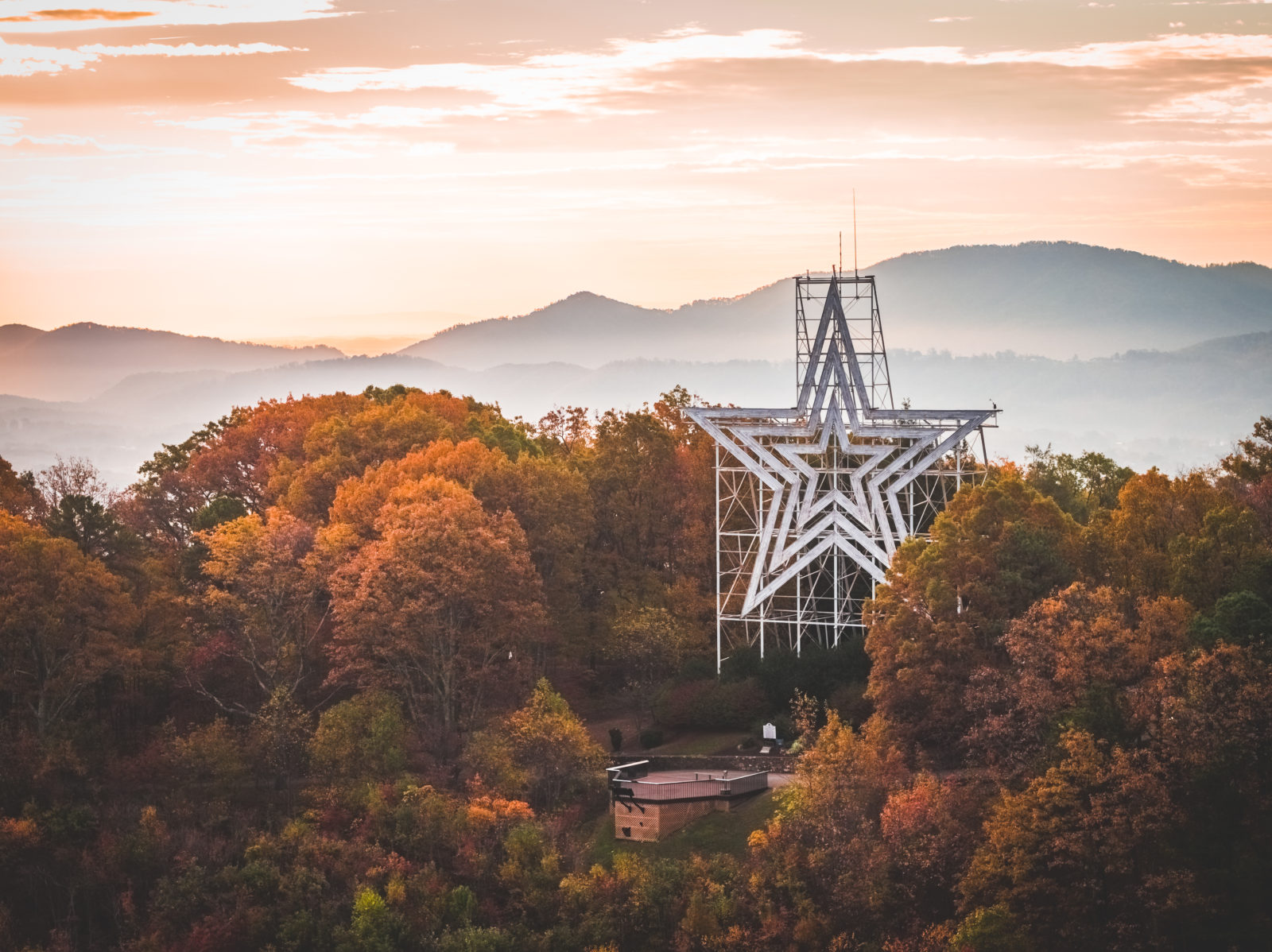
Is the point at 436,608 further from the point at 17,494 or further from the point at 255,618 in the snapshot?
the point at 17,494

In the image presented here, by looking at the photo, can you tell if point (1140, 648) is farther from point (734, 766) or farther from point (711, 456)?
point (711, 456)

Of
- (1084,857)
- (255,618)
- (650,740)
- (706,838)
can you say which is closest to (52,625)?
(255,618)

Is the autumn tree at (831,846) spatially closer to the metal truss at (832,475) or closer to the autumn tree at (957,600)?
the autumn tree at (957,600)

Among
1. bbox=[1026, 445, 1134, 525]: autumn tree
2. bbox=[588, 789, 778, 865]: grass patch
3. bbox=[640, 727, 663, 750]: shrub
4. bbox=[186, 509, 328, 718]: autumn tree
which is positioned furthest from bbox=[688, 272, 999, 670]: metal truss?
bbox=[186, 509, 328, 718]: autumn tree

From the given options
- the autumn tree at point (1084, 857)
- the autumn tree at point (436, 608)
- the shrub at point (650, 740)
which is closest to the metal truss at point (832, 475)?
the shrub at point (650, 740)

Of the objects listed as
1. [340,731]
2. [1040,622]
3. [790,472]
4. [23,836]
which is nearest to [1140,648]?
[1040,622]

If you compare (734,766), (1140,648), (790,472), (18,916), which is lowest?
(18,916)
